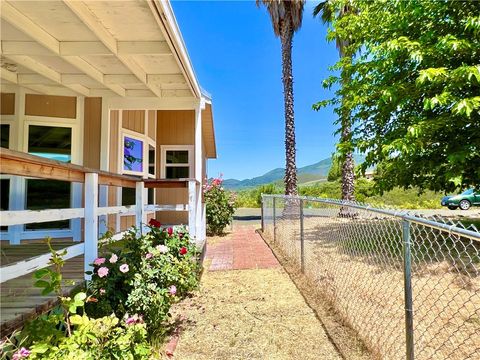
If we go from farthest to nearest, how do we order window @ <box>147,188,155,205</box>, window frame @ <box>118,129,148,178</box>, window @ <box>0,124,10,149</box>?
window @ <box>147,188,155,205</box>, window frame @ <box>118,129,148,178</box>, window @ <box>0,124,10,149</box>

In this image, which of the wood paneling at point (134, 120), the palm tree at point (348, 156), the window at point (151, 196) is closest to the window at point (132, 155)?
the wood paneling at point (134, 120)

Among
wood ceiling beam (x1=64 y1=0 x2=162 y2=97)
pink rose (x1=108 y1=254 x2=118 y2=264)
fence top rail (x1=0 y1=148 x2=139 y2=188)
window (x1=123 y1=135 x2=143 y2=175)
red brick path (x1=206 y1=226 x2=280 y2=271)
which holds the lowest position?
red brick path (x1=206 y1=226 x2=280 y2=271)

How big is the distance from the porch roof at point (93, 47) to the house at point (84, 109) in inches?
0.5

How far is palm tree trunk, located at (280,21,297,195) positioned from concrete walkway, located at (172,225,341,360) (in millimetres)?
6552

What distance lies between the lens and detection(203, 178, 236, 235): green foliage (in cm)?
1005

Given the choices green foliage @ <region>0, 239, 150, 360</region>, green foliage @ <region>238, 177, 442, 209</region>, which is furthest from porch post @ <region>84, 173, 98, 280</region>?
green foliage @ <region>238, 177, 442, 209</region>

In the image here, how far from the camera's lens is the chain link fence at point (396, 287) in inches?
87.1

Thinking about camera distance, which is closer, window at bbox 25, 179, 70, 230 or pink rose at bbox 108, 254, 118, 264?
pink rose at bbox 108, 254, 118, 264

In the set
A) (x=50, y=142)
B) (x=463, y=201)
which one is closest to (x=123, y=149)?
(x=50, y=142)

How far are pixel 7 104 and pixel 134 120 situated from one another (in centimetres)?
226

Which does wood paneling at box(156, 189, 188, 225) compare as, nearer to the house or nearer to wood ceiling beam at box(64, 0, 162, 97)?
the house

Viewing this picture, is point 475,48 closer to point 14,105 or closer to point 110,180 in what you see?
point 110,180

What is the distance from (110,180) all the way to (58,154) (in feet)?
8.97

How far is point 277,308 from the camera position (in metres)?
3.84
